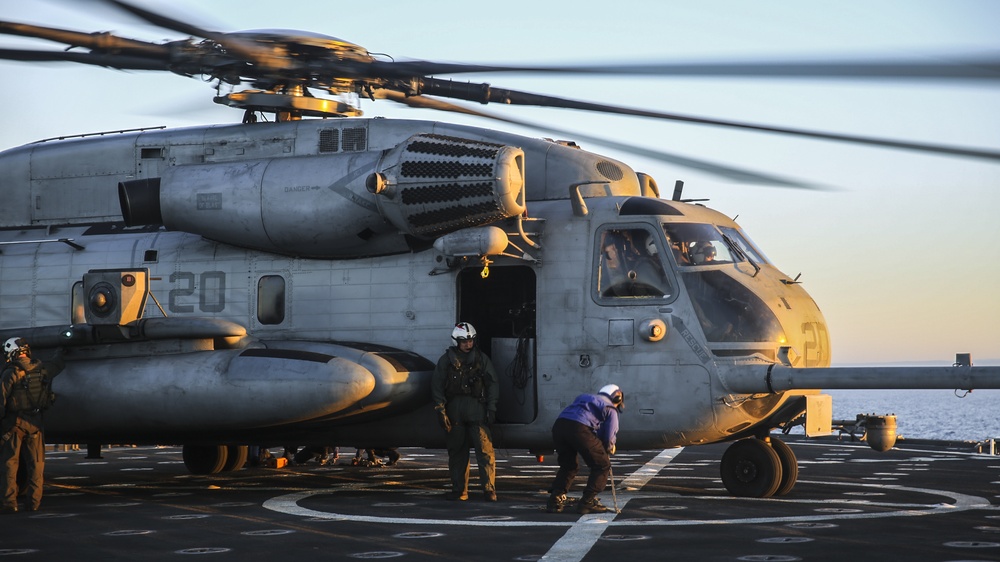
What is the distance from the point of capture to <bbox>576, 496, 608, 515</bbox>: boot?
1162 centimetres

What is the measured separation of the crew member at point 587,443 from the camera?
1162cm

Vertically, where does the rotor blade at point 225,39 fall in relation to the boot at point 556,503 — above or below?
above

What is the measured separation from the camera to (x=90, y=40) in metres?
10.7

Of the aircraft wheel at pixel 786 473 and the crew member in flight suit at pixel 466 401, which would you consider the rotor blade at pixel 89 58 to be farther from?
the aircraft wheel at pixel 786 473

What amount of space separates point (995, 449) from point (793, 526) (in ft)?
50.7

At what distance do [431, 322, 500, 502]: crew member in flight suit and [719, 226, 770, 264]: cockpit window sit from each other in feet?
11.2

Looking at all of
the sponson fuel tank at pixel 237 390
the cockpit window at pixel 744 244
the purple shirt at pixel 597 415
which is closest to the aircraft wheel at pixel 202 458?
the sponson fuel tank at pixel 237 390

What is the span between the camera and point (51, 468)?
19531 millimetres

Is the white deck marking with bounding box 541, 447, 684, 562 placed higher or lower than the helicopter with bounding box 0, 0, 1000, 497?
lower

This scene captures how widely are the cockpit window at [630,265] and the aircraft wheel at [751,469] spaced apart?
213 centimetres

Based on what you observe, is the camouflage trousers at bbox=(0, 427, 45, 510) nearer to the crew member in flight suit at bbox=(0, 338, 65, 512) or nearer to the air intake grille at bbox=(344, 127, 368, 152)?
the crew member in flight suit at bbox=(0, 338, 65, 512)

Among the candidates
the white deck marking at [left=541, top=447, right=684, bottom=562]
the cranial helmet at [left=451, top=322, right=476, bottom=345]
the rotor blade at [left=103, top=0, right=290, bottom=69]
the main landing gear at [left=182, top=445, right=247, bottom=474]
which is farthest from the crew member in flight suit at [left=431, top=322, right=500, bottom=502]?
the main landing gear at [left=182, top=445, right=247, bottom=474]

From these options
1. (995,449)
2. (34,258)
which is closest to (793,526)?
(34,258)

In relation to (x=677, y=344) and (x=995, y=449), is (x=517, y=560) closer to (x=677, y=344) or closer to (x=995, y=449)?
(x=677, y=344)
